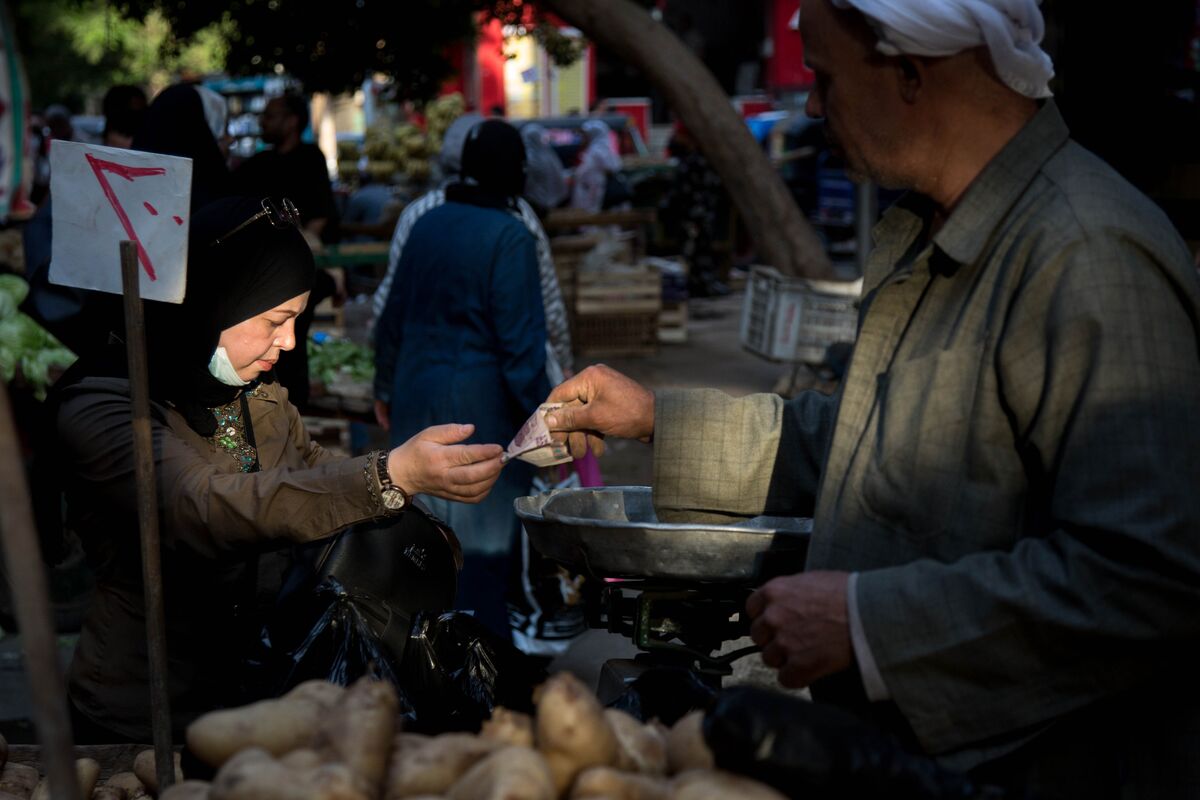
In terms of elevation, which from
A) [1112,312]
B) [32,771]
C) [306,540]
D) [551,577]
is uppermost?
[1112,312]

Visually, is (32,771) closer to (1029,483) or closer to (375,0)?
(1029,483)

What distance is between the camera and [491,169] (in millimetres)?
5469

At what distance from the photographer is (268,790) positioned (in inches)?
62.7

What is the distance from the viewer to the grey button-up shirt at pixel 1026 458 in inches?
68.4

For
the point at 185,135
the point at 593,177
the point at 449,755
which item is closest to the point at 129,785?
the point at 449,755

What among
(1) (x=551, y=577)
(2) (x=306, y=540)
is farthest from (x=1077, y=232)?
(1) (x=551, y=577)

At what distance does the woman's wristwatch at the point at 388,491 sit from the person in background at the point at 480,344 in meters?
2.58

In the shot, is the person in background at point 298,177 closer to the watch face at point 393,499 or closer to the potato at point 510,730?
the watch face at point 393,499

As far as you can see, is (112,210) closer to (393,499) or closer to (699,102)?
(393,499)

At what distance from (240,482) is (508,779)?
4.17 ft

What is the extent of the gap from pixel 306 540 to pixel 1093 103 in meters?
5.39

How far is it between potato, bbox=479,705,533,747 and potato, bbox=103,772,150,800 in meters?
1.08

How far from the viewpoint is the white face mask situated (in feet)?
9.36

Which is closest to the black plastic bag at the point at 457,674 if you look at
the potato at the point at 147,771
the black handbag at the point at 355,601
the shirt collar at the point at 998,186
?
the black handbag at the point at 355,601
